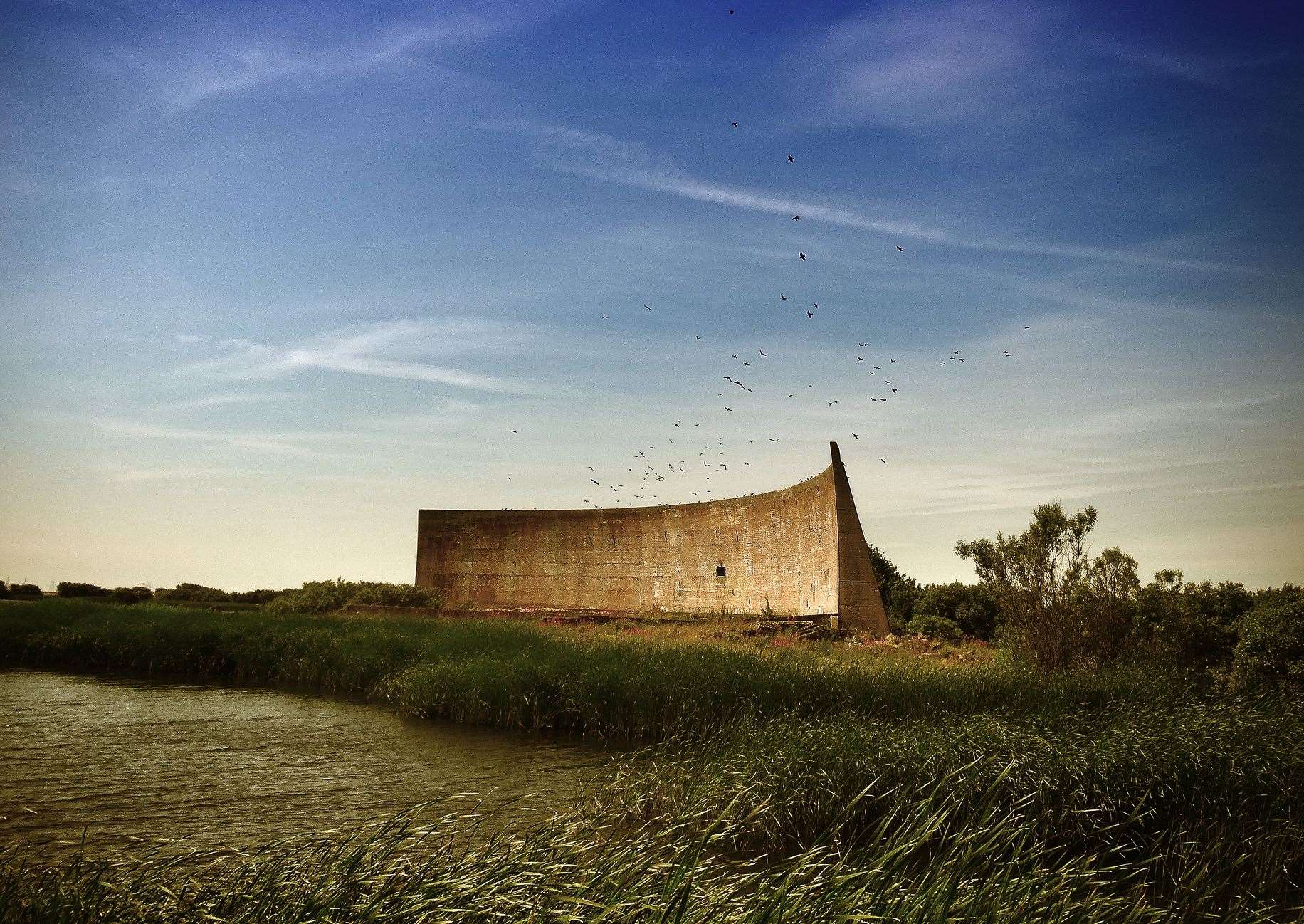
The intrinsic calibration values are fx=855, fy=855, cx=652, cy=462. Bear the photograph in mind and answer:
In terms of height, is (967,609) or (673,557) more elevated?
(673,557)

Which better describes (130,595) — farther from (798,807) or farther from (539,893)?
(539,893)

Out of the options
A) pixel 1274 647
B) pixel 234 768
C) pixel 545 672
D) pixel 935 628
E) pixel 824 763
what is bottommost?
pixel 234 768

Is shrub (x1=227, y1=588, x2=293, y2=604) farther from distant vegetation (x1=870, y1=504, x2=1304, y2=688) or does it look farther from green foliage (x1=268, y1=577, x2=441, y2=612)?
distant vegetation (x1=870, y1=504, x2=1304, y2=688)

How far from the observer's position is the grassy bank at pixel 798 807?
12.8 ft

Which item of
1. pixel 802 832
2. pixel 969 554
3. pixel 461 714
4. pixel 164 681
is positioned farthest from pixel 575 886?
pixel 969 554

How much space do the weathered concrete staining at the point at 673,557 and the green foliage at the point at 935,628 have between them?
7.01 feet

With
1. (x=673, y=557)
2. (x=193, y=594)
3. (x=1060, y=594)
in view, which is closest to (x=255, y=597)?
(x=193, y=594)

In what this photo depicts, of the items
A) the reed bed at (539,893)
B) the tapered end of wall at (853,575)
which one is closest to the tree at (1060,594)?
the tapered end of wall at (853,575)

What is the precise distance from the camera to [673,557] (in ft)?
93.5

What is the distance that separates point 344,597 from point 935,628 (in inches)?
726

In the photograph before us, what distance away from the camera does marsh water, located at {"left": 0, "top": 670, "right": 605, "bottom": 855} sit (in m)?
7.66

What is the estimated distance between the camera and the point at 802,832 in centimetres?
738

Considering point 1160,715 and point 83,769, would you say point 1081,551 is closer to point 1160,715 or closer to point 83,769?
point 1160,715

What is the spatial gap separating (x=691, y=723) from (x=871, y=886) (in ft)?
24.1
